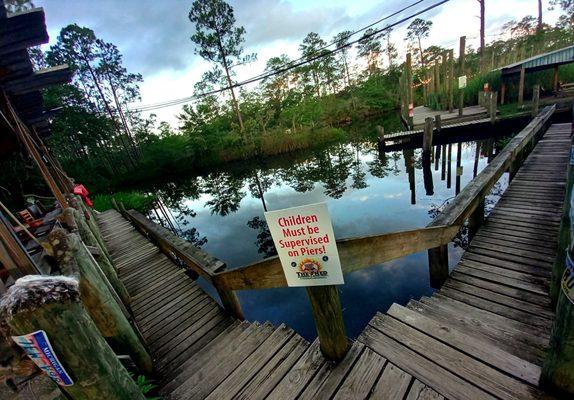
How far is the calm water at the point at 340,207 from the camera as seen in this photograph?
17.2 feet

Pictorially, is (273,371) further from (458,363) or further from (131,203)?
(131,203)

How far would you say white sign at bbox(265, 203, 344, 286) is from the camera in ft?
4.73

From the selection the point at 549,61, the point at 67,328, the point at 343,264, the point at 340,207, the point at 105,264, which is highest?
the point at 549,61

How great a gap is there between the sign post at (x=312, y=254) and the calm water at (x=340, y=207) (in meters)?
3.40

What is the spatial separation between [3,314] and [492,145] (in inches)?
660

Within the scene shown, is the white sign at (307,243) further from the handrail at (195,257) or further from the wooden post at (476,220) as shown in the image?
the wooden post at (476,220)

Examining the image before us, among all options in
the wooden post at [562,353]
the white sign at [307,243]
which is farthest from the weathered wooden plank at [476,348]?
the white sign at [307,243]

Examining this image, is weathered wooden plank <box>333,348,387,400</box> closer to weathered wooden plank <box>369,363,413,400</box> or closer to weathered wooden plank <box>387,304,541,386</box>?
weathered wooden plank <box>369,363,413,400</box>

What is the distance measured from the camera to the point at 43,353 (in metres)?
1.10

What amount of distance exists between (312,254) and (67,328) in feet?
4.03

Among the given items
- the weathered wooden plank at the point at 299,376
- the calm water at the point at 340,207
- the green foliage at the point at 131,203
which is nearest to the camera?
the weathered wooden plank at the point at 299,376

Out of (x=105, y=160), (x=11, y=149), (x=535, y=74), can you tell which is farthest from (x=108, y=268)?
(x=105, y=160)

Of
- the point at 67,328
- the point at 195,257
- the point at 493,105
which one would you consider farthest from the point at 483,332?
the point at 493,105

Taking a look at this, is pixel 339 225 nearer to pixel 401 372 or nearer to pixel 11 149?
pixel 401 372
